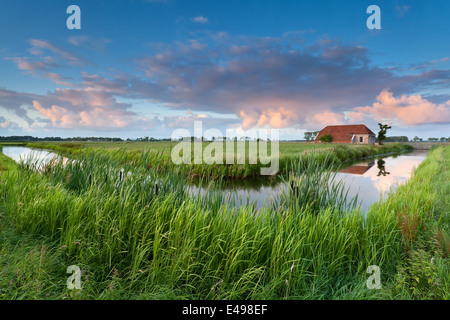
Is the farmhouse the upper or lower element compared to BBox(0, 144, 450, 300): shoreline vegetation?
upper

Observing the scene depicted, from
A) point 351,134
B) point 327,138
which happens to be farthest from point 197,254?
point 351,134

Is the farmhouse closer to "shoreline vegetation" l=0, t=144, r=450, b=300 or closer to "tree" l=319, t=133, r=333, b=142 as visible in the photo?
"tree" l=319, t=133, r=333, b=142

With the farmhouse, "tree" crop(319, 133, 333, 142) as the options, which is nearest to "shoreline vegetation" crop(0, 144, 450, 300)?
"tree" crop(319, 133, 333, 142)

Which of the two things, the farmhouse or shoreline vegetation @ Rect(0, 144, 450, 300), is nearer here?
shoreline vegetation @ Rect(0, 144, 450, 300)

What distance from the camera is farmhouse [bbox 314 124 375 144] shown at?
58.9 m

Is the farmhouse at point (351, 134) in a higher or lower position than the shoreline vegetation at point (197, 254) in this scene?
higher

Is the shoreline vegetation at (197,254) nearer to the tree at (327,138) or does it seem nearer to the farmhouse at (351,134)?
the tree at (327,138)

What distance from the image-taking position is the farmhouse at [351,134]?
58.9m

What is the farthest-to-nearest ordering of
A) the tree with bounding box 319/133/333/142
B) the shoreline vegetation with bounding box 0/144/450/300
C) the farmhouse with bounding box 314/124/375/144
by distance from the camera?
the tree with bounding box 319/133/333/142
the farmhouse with bounding box 314/124/375/144
the shoreline vegetation with bounding box 0/144/450/300

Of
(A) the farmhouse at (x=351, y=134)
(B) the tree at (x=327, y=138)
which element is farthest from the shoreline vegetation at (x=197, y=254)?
(A) the farmhouse at (x=351, y=134)

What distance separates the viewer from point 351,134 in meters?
60.1

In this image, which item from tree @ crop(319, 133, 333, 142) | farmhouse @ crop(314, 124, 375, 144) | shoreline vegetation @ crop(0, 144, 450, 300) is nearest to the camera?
shoreline vegetation @ crop(0, 144, 450, 300)
